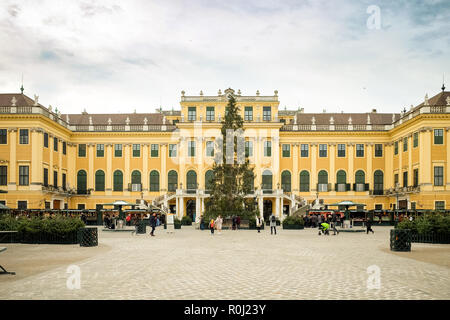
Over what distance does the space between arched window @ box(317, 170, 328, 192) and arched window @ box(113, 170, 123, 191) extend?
25.0m

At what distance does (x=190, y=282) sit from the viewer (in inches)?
460

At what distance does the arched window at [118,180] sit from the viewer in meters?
64.4

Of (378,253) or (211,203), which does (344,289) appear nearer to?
(378,253)

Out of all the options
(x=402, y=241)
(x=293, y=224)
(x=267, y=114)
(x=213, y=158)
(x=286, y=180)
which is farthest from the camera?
(x=286, y=180)

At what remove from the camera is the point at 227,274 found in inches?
512

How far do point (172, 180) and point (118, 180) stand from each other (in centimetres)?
689

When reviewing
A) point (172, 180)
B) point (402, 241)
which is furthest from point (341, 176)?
point (402, 241)

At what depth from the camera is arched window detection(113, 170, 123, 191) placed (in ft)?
211

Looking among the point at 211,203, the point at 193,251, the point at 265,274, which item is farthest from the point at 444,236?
the point at 211,203

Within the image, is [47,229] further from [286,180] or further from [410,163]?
[286,180]

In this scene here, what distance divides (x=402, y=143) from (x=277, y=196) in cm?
1568

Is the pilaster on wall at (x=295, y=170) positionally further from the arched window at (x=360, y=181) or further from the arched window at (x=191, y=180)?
the arched window at (x=191, y=180)

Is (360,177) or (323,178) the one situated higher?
(360,177)

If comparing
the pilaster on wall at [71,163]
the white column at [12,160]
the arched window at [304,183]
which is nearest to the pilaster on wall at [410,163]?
the arched window at [304,183]
